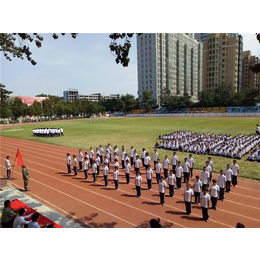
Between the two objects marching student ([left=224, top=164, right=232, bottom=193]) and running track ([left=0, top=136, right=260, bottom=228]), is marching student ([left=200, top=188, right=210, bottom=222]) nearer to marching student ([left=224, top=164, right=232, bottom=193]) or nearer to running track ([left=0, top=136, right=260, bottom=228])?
running track ([left=0, top=136, right=260, bottom=228])

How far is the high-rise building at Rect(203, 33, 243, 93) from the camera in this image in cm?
6494

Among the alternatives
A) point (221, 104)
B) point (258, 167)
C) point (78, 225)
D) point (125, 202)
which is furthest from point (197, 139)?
point (221, 104)

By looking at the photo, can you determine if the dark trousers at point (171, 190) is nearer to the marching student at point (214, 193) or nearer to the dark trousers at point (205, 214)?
the marching student at point (214, 193)

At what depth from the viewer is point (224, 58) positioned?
66.4 meters

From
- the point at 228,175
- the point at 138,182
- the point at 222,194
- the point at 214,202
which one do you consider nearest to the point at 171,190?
the point at 138,182

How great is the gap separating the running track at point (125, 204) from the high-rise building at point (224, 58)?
6361 centimetres

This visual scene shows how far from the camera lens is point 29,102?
6944 centimetres

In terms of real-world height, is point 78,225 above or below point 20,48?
below

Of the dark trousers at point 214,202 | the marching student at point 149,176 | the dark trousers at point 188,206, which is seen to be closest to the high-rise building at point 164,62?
the marching student at point 149,176

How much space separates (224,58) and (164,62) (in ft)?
62.7

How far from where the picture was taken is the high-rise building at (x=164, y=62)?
7200 centimetres

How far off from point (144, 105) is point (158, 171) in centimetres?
5833

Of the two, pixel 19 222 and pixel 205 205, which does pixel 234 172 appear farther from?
pixel 19 222
